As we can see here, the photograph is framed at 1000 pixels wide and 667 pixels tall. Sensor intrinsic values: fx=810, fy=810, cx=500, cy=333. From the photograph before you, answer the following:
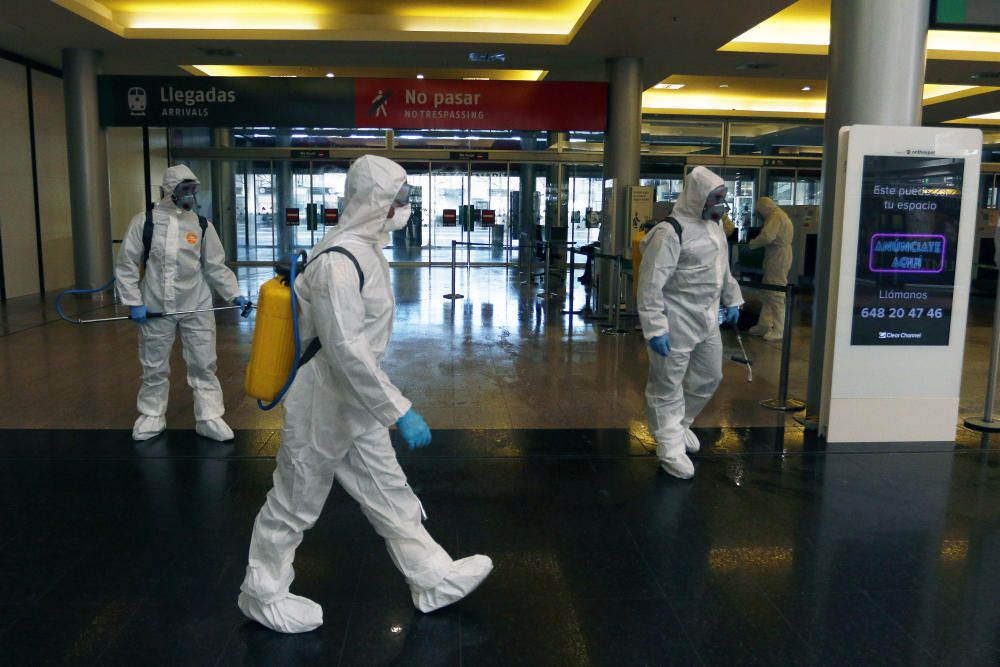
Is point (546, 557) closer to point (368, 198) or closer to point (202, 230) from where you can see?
point (368, 198)

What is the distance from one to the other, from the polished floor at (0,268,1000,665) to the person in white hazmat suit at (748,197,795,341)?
3.20 metres

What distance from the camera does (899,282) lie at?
502cm

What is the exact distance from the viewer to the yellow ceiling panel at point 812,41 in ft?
35.6

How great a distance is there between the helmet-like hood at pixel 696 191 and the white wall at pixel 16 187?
1079cm

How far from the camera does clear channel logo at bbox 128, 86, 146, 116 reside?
10.8 metres

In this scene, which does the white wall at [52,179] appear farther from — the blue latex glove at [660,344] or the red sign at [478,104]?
the blue latex glove at [660,344]

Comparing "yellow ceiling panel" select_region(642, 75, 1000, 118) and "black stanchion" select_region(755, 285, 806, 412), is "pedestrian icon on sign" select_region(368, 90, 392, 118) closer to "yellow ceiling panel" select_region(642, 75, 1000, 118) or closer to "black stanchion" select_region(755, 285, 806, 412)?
"yellow ceiling panel" select_region(642, 75, 1000, 118)

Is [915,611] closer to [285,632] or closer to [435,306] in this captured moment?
[285,632]

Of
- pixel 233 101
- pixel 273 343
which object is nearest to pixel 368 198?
pixel 273 343

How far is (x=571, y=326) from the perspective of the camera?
9.88 meters

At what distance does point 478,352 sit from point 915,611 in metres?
5.41

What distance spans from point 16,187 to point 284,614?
457 inches

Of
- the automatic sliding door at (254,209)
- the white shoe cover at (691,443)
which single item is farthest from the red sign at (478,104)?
the automatic sliding door at (254,209)

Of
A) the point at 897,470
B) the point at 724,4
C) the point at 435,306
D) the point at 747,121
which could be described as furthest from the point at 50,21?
the point at 747,121
